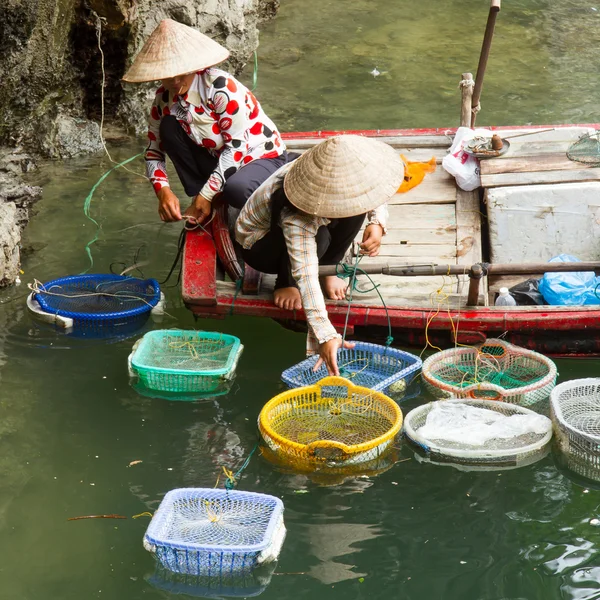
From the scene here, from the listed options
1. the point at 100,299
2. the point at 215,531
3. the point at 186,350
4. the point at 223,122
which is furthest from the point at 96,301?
the point at 215,531

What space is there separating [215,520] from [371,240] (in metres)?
1.50

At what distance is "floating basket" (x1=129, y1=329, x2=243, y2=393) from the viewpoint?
4699 mm

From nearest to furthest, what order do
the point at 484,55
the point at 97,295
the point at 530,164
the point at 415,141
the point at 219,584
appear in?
the point at 219,584
the point at 97,295
the point at 530,164
the point at 484,55
the point at 415,141

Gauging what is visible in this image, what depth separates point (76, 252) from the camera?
6.35 m

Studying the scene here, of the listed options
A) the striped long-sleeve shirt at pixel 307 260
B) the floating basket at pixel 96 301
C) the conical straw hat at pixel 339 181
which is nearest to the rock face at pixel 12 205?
the floating basket at pixel 96 301

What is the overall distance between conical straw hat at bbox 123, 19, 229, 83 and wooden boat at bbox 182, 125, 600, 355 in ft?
2.52

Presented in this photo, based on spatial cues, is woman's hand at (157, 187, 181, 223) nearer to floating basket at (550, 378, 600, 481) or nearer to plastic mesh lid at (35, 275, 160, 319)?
plastic mesh lid at (35, 275, 160, 319)

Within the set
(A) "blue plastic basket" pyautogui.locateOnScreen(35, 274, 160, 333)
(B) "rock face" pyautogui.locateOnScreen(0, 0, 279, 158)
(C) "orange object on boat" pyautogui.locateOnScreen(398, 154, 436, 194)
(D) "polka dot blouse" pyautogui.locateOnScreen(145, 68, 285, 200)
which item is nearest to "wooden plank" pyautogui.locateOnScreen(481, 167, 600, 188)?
(C) "orange object on boat" pyautogui.locateOnScreen(398, 154, 436, 194)

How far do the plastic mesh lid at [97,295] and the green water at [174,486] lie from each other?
0.19 meters

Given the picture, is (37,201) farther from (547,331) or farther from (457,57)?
(457,57)

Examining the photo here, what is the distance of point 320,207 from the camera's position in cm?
411

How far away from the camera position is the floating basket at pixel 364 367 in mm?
4625

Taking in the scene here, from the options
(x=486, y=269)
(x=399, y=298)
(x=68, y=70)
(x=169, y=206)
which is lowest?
(x=399, y=298)

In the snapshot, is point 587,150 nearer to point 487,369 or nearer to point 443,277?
point 443,277
